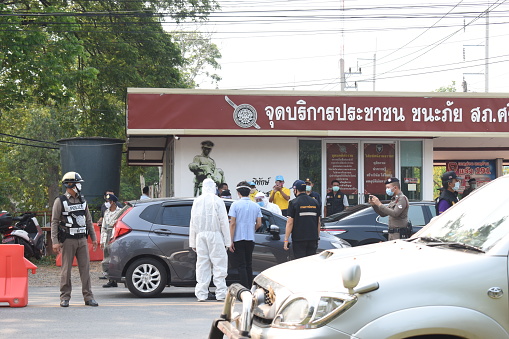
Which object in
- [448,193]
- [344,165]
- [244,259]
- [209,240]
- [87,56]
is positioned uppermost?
[87,56]

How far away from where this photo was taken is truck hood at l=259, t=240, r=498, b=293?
418 cm

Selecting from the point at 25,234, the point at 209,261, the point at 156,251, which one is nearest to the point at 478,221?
the point at 209,261

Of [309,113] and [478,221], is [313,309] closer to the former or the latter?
→ [478,221]

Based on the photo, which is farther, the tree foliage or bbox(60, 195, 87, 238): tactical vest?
the tree foliage

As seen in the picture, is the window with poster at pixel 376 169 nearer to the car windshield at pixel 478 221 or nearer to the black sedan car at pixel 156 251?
the black sedan car at pixel 156 251

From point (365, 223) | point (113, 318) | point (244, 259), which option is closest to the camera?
point (113, 318)

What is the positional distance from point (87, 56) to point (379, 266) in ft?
74.6

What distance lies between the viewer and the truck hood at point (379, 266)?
13.7 ft

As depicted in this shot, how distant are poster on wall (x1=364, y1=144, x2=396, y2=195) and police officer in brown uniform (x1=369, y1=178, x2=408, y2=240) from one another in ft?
27.0

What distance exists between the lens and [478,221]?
16.0 ft

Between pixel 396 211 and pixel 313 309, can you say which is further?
pixel 396 211

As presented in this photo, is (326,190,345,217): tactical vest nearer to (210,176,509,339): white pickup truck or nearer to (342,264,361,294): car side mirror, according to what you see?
(210,176,509,339): white pickup truck

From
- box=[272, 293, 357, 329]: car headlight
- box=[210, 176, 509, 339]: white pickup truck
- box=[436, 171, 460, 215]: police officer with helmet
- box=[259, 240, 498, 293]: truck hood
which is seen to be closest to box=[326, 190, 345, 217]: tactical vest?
box=[436, 171, 460, 215]: police officer with helmet

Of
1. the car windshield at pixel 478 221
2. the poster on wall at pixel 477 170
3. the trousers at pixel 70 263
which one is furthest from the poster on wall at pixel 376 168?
the car windshield at pixel 478 221
